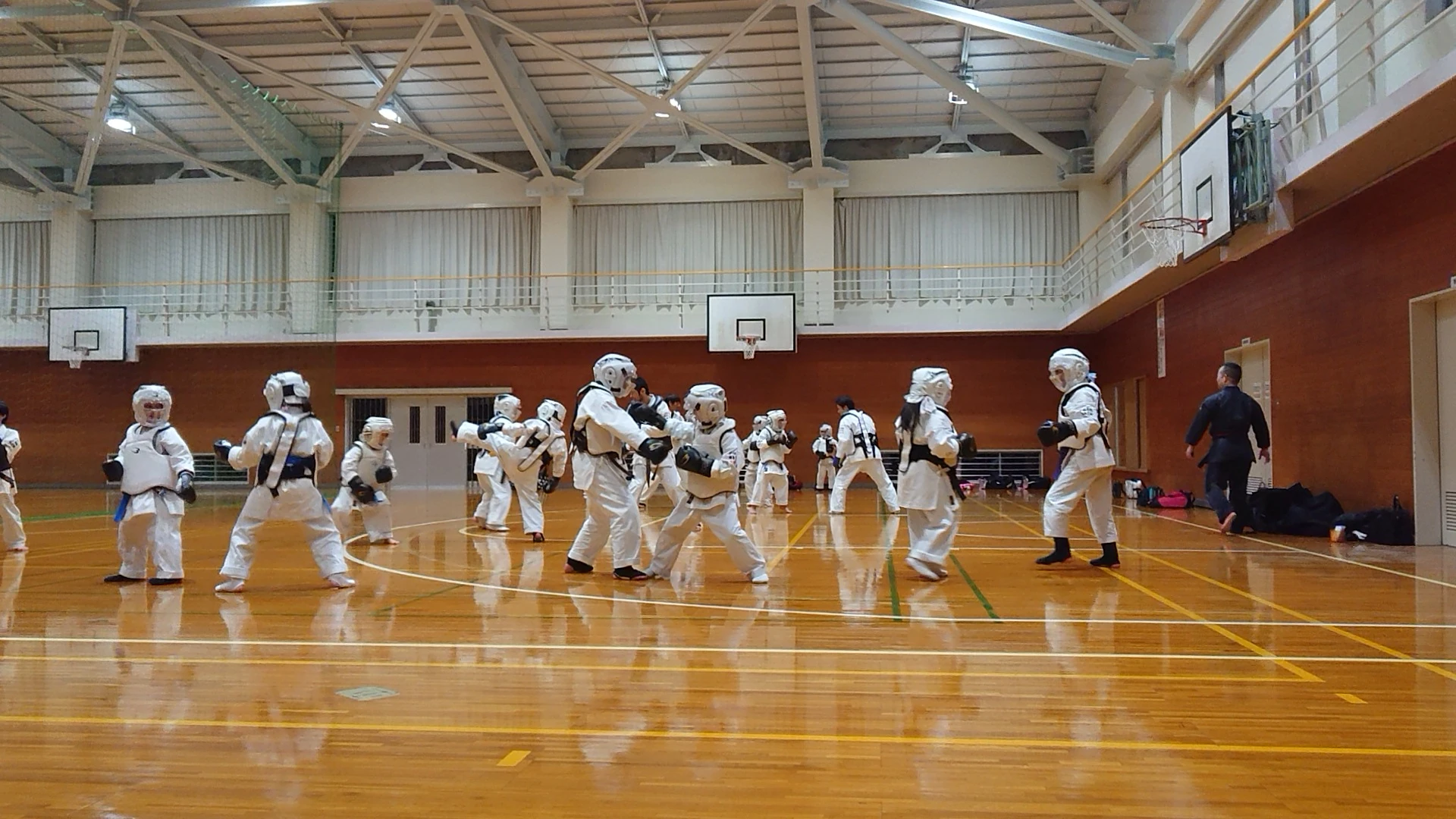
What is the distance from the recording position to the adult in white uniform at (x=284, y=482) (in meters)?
7.14

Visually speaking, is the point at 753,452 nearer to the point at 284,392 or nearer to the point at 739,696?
the point at 284,392

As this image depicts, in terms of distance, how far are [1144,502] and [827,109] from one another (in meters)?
11.8

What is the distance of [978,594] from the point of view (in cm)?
691

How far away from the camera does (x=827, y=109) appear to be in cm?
2317

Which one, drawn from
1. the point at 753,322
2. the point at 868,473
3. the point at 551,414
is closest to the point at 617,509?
the point at 551,414

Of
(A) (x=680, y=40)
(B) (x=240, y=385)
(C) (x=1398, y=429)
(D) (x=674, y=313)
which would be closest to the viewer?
(C) (x=1398, y=429)

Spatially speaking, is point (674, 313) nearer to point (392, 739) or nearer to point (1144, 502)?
point (1144, 502)

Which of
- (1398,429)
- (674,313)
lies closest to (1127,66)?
(1398,429)

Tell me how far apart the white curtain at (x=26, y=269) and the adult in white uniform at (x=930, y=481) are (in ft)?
66.6

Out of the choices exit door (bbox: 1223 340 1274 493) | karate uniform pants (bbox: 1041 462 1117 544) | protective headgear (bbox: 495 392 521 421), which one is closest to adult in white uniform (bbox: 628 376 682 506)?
protective headgear (bbox: 495 392 521 421)

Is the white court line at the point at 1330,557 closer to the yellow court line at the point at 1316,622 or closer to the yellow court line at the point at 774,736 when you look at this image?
the yellow court line at the point at 1316,622

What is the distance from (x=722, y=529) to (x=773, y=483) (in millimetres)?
8697

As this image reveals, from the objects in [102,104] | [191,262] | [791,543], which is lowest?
[791,543]

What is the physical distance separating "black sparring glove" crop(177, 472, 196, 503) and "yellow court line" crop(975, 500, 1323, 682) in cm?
710
